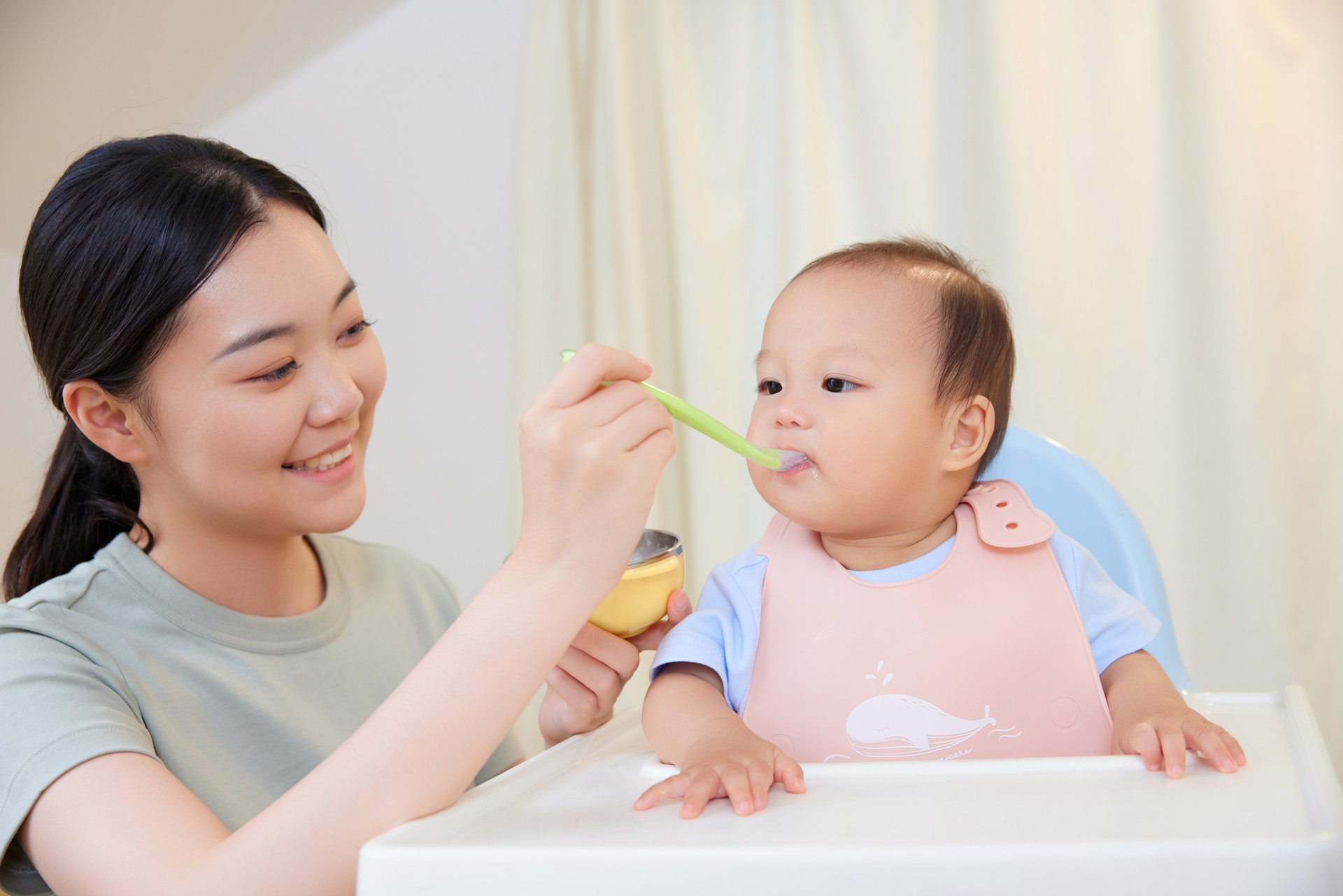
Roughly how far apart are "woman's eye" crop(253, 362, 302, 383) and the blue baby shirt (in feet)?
1.51

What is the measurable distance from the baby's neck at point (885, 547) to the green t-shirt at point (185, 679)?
554mm

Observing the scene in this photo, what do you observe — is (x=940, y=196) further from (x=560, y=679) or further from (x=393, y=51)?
(x=560, y=679)

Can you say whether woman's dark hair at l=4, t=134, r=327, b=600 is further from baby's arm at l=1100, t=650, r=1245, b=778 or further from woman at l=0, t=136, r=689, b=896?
baby's arm at l=1100, t=650, r=1245, b=778

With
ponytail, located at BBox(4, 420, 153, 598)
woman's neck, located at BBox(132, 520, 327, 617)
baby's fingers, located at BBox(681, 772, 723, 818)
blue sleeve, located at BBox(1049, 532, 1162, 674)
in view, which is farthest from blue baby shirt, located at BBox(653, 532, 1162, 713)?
ponytail, located at BBox(4, 420, 153, 598)

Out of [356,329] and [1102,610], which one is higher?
[356,329]

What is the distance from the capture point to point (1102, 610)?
93 cm

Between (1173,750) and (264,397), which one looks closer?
(1173,750)

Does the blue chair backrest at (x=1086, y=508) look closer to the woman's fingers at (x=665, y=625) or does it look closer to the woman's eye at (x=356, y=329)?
the woman's fingers at (x=665, y=625)

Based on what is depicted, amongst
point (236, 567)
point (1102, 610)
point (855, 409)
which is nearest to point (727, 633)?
point (855, 409)

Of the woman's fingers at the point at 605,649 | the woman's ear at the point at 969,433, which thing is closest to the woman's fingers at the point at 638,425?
the woman's fingers at the point at 605,649

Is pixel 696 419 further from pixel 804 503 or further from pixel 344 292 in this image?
pixel 344 292

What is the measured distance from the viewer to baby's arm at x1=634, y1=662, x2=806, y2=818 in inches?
24.7

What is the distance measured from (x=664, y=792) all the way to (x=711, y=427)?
0.28m

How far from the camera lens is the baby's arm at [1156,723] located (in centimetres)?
66
